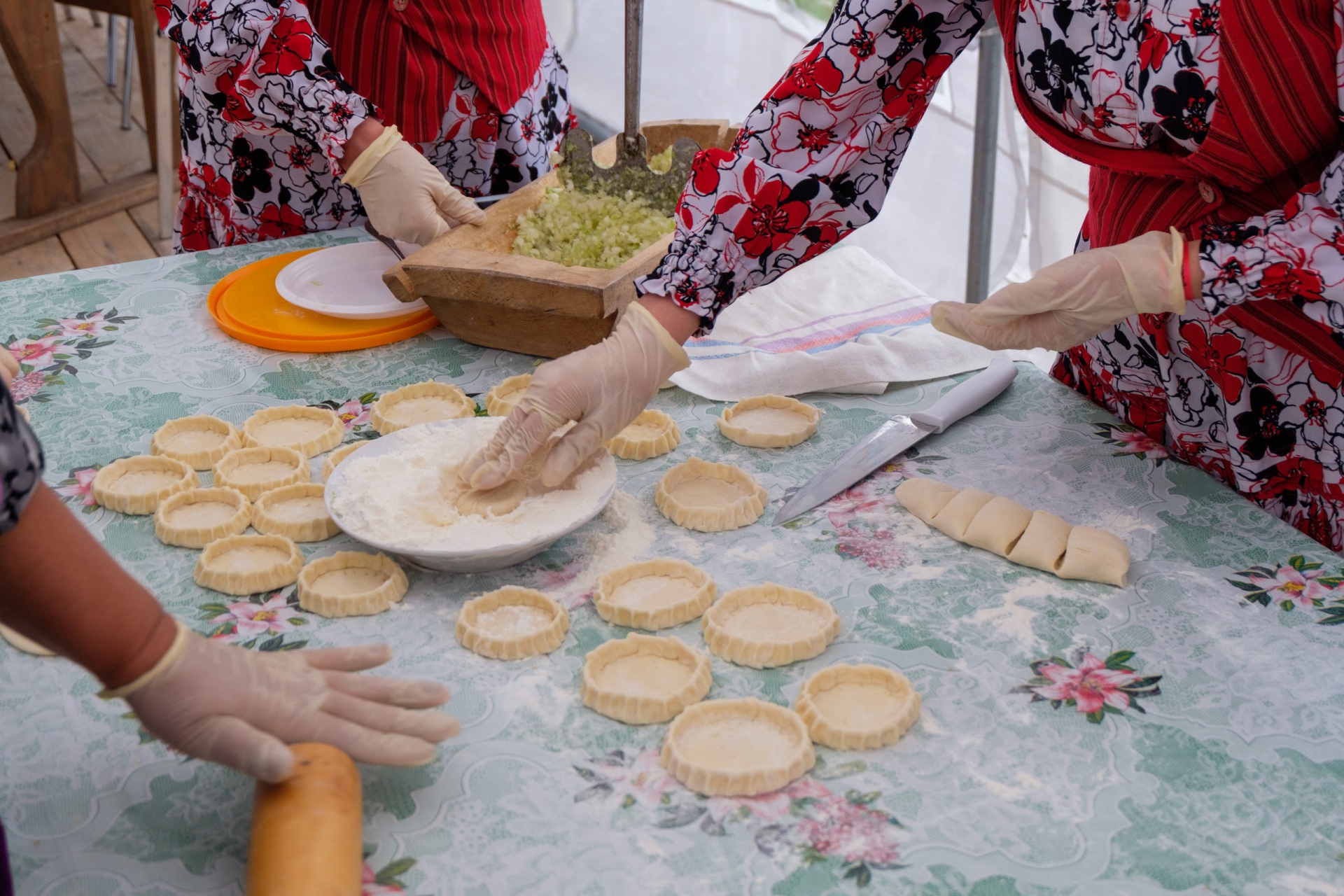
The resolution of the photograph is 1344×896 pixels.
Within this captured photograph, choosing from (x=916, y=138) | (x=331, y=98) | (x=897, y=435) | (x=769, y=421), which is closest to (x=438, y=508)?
(x=769, y=421)

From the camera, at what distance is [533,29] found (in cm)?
261

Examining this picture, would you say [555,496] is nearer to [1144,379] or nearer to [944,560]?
[944,560]

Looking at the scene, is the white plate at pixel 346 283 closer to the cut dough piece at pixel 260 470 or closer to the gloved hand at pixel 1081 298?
the cut dough piece at pixel 260 470

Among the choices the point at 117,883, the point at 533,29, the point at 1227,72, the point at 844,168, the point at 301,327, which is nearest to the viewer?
the point at 117,883

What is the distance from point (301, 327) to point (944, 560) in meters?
1.24

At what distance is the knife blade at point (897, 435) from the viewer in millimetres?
1570

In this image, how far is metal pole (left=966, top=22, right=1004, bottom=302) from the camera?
2859mm

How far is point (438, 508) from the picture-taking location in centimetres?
145

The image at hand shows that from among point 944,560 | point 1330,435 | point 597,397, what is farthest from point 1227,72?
point 597,397

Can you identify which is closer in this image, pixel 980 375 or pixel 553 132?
pixel 980 375

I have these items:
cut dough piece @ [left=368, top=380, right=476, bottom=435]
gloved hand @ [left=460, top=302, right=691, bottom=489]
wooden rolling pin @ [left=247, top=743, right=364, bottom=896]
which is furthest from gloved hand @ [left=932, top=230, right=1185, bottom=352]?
wooden rolling pin @ [left=247, top=743, right=364, bottom=896]

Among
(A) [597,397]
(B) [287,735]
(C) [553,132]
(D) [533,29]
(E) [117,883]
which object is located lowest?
(E) [117,883]

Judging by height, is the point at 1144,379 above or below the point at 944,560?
above

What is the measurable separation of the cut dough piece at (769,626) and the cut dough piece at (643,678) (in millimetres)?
42
